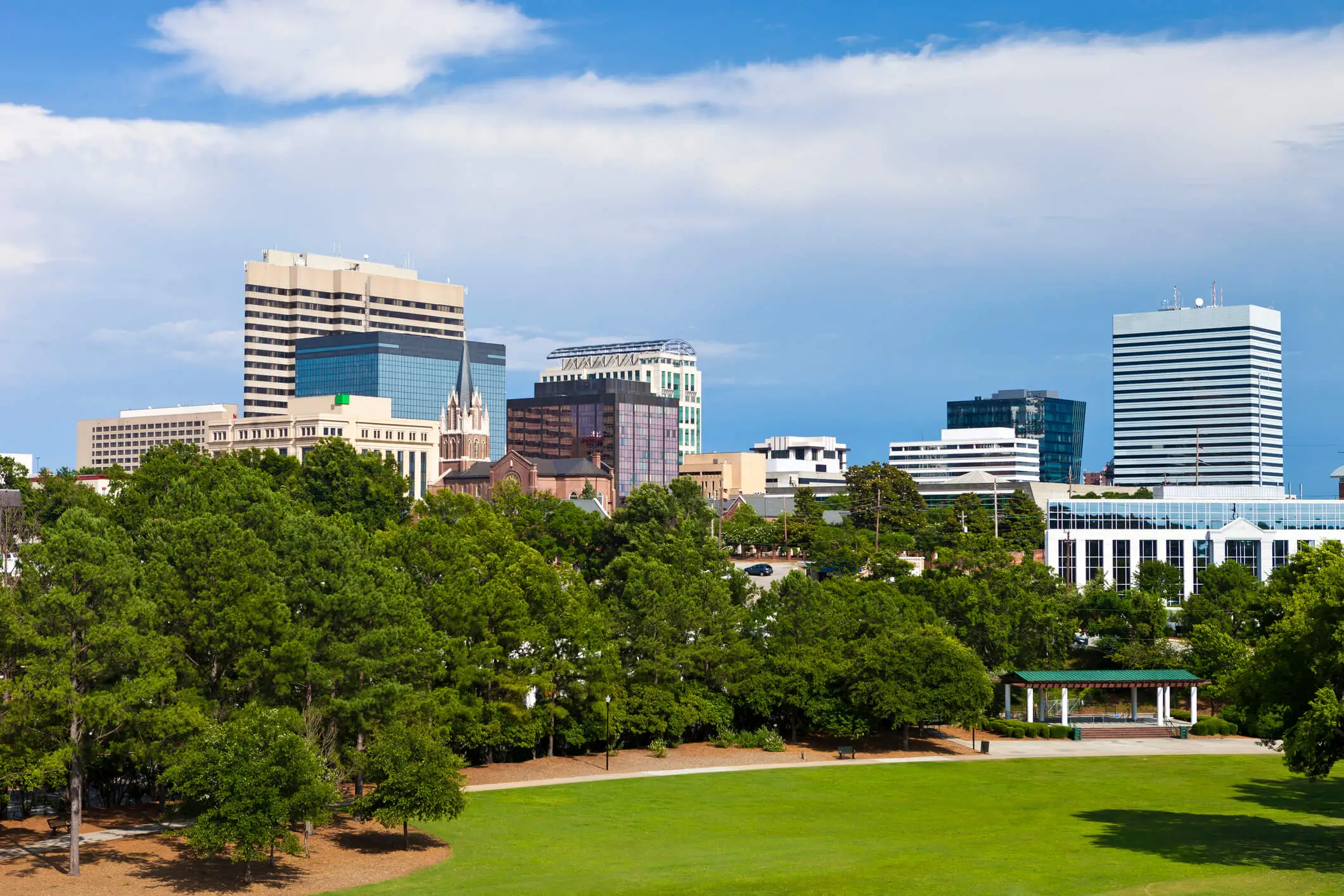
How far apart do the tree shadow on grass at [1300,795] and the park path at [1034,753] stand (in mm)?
11716

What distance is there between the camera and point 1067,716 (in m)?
94.1

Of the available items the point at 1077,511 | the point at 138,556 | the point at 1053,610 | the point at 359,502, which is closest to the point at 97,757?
the point at 138,556

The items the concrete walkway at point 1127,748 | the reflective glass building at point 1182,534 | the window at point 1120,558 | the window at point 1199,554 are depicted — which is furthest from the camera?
the window at point 1120,558

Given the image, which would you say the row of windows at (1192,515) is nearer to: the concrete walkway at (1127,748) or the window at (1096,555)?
the window at (1096,555)

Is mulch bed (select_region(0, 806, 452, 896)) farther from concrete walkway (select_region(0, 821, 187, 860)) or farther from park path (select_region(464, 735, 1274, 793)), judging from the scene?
park path (select_region(464, 735, 1274, 793))

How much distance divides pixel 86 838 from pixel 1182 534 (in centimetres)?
11554

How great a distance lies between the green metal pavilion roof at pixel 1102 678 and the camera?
92.6m

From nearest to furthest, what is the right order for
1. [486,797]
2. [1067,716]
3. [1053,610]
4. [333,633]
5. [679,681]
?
1. [333,633]
2. [486,797]
3. [679,681]
4. [1067,716]
5. [1053,610]

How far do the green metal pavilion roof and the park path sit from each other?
181 inches

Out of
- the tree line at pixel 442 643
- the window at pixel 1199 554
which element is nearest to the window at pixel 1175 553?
the window at pixel 1199 554

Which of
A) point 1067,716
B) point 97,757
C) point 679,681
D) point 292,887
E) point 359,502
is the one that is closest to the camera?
point 292,887

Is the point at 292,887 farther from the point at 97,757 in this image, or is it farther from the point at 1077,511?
the point at 1077,511

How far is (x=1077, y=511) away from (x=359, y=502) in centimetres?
7111

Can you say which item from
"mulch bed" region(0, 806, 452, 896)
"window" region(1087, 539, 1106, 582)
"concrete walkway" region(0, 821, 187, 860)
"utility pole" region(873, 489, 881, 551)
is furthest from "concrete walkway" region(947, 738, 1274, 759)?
"utility pole" region(873, 489, 881, 551)
